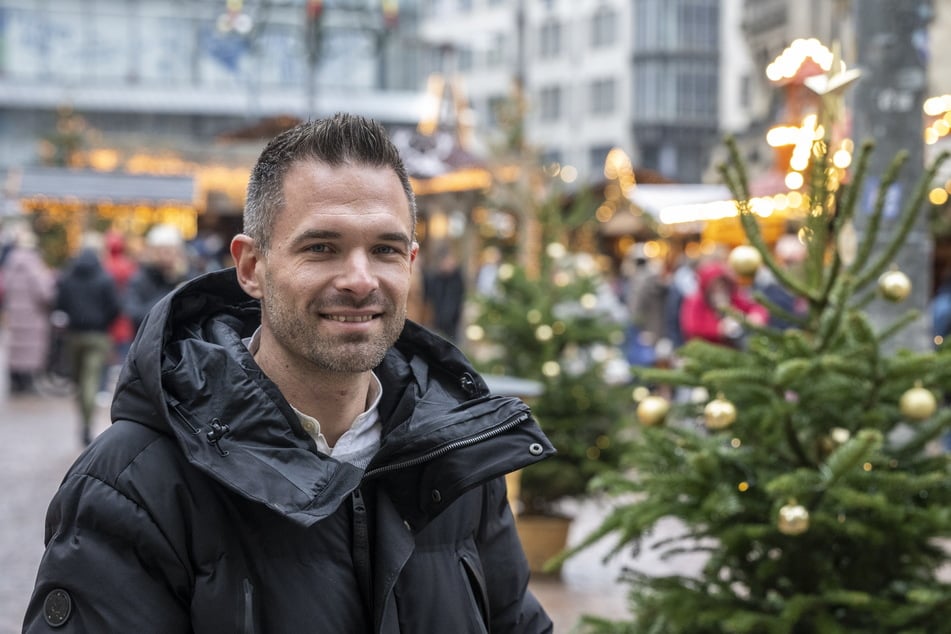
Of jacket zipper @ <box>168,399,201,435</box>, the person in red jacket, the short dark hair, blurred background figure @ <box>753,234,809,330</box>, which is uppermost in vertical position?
the short dark hair

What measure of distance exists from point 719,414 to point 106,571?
2564 mm

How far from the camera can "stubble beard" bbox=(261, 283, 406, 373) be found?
2.37m

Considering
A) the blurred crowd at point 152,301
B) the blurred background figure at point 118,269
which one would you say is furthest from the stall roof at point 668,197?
the blurred background figure at point 118,269

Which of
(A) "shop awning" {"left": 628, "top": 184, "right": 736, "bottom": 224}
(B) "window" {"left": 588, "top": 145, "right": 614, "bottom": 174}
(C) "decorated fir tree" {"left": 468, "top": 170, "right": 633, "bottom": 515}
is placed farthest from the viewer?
(B) "window" {"left": 588, "top": 145, "right": 614, "bottom": 174}

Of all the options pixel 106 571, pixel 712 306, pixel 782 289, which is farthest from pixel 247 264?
pixel 712 306

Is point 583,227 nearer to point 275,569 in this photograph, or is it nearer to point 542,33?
point 275,569

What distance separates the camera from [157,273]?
11656mm

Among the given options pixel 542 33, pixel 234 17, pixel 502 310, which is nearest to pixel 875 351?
pixel 502 310

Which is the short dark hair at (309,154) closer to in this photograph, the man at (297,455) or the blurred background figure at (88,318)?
the man at (297,455)

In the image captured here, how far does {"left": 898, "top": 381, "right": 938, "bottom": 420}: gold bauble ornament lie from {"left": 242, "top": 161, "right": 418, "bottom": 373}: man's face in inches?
92.9

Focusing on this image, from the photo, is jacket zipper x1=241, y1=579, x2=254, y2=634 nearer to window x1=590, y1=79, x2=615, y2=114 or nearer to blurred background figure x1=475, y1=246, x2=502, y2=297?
blurred background figure x1=475, y1=246, x2=502, y2=297

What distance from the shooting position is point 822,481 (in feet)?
13.8

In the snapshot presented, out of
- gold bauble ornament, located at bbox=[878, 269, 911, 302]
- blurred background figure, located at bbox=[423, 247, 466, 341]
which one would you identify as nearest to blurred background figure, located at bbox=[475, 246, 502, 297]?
blurred background figure, located at bbox=[423, 247, 466, 341]

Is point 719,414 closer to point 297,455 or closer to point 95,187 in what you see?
point 297,455
